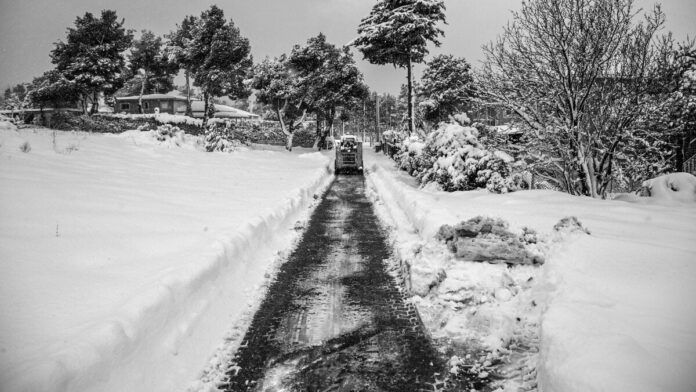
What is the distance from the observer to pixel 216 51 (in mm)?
33844

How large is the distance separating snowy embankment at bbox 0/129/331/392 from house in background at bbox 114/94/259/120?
42973 mm

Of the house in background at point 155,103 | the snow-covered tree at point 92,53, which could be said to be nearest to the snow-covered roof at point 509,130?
the snow-covered tree at point 92,53

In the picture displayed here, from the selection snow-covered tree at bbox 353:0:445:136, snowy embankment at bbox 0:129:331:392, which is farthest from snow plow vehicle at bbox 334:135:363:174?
snowy embankment at bbox 0:129:331:392

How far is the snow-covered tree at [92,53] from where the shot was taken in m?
A: 33.8

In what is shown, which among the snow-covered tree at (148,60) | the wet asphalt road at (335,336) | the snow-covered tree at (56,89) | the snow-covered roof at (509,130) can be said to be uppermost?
the snow-covered tree at (148,60)

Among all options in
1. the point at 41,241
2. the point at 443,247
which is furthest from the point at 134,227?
the point at 443,247

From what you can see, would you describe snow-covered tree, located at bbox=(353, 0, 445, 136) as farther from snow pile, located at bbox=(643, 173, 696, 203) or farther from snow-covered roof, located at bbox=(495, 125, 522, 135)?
snow pile, located at bbox=(643, 173, 696, 203)

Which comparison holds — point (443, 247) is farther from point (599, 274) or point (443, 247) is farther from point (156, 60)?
point (156, 60)

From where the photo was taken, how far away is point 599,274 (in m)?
3.99

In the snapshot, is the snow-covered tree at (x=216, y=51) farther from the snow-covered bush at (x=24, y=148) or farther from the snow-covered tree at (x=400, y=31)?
the snow-covered bush at (x=24, y=148)

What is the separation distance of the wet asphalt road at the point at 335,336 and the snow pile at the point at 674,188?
7322 millimetres

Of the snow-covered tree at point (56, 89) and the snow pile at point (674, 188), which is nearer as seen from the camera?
the snow pile at point (674, 188)

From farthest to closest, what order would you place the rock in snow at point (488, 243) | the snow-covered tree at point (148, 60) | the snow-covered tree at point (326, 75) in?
the snow-covered tree at point (148, 60) → the snow-covered tree at point (326, 75) → the rock in snow at point (488, 243)

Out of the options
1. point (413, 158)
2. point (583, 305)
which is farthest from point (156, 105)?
point (583, 305)
